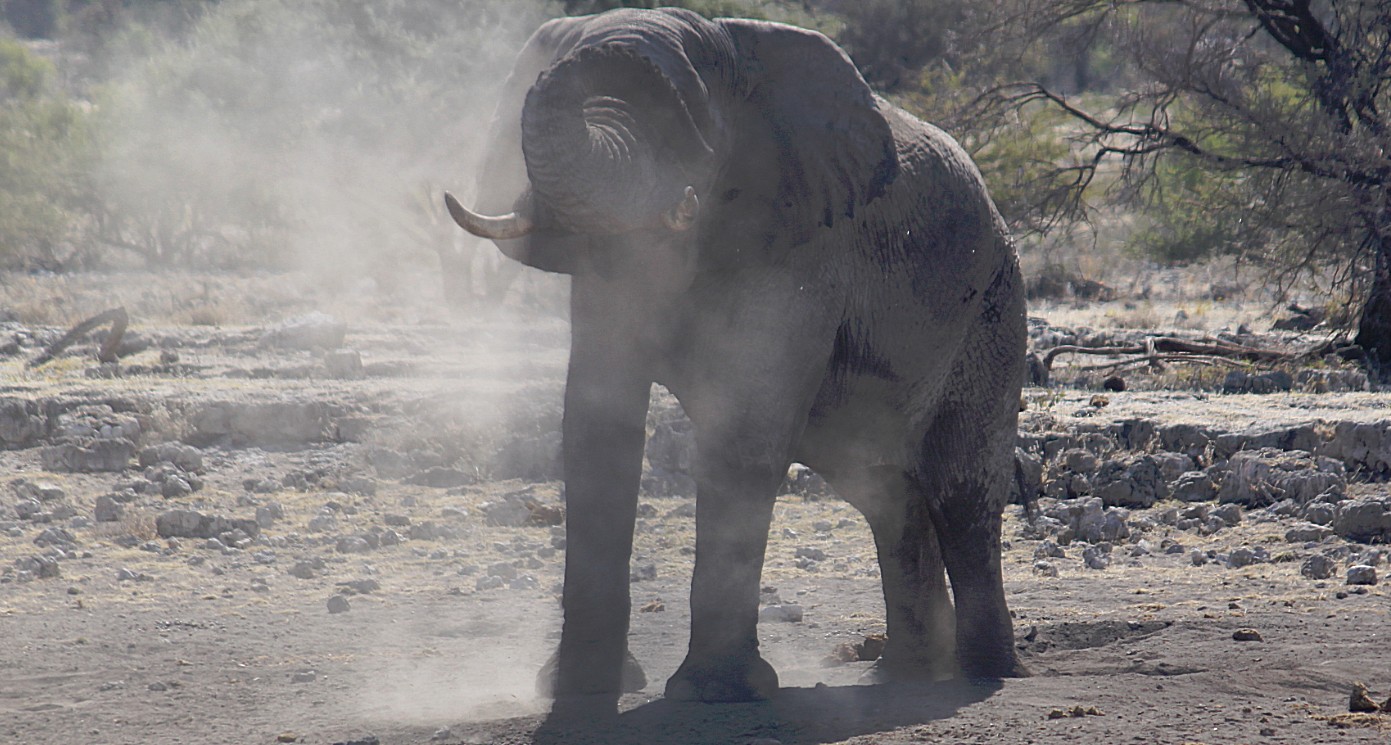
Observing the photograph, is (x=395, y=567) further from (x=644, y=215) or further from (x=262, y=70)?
(x=262, y=70)

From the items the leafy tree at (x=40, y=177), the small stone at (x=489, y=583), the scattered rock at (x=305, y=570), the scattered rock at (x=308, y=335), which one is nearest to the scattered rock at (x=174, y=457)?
the scattered rock at (x=305, y=570)

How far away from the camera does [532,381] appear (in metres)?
10.6

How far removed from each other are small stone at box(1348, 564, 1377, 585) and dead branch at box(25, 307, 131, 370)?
30.1 ft

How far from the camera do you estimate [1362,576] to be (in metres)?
6.56

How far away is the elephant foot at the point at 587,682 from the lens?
4723mm

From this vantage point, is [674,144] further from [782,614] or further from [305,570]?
[305,570]

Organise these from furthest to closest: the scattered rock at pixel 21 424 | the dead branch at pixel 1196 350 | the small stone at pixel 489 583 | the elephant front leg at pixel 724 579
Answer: the dead branch at pixel 1196 350 → the scattered rock at pixel 21 424 → the small stone at pixel 489 583 → the elephant front leg at pixel 724 579

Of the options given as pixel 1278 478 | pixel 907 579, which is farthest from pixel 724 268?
pixel 1278 478

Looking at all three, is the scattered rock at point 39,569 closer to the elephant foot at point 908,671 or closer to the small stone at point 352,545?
the small stone at point 352,545

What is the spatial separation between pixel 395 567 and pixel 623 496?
299cm

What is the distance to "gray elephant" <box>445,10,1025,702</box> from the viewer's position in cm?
399

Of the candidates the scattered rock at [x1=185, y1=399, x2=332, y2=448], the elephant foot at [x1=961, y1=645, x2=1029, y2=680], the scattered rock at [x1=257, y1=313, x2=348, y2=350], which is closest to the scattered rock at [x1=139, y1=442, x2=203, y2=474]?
the scattered rock at [x1=185, y1=399, x2=332, y2=448]

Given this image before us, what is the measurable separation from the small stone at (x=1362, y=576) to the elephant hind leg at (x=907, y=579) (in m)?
1.89

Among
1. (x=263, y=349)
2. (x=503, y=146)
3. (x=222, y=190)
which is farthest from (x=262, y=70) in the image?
(x=503, y=146)
